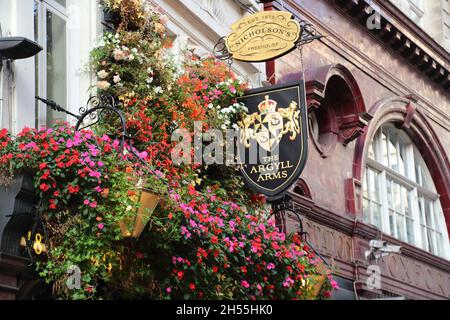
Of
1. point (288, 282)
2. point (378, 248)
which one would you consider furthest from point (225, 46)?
point (378, 248)

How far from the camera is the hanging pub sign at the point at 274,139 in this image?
A: 15.5 metres

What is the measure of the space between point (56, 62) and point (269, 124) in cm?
319

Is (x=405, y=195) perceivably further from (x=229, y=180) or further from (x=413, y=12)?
(x=229, y=180)

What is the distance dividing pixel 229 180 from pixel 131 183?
3.83 meters

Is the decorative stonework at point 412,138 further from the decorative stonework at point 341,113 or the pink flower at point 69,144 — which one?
the pink flower at point 69,144

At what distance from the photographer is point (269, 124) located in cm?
1594

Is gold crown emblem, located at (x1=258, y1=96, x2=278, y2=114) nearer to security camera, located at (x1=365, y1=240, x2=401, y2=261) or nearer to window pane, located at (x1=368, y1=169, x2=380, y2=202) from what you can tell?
security camera, located at (x1=365, y1=240, x2=401, y2=261)

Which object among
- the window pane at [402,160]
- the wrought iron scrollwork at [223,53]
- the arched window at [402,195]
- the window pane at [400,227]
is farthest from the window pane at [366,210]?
the wrought iron scrollwork at [223,53]

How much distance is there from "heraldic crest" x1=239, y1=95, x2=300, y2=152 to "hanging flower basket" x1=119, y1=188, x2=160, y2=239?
3942 mm

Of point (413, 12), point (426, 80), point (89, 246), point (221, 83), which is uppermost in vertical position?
point (413, 12)

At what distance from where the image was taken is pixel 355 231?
21.3 m

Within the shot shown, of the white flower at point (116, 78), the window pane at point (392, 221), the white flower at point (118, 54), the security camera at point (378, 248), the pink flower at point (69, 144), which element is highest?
the window pane at point (392, 221)

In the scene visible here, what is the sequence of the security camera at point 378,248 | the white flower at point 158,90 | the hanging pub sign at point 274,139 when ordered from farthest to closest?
the security camera at point 378,248
the hanging pub sign at point 274,139
the white flower at point 158,90
